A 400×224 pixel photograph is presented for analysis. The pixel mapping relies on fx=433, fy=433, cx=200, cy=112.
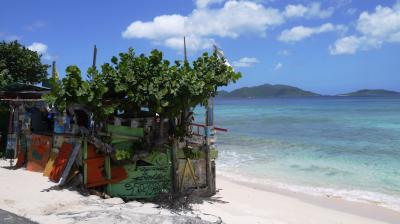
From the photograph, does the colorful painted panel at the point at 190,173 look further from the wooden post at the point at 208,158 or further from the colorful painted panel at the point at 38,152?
the colorful painted panel at the point at 38,152

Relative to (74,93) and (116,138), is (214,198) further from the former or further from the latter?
(74,93)

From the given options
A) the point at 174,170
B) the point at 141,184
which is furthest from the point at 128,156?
the point at 174,170

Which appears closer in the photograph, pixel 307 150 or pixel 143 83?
pixel 143 83

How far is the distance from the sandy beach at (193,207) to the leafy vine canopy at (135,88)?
1.93 m

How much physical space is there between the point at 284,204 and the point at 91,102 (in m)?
6.01

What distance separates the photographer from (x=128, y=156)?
372 inches

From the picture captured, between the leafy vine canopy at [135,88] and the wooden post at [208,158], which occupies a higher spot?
the leafy vine canopy at [135,88]

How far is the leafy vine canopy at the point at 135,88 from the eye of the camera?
29.8 ft

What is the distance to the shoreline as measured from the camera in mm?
9820

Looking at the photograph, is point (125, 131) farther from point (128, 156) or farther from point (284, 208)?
point (284, 208)

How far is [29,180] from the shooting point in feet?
34.1

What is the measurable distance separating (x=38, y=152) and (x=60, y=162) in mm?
1543

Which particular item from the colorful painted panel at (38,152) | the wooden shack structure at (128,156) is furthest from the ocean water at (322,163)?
the colorful painted panel at (38,152)

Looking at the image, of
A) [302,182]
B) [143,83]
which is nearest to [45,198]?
[143,83]
